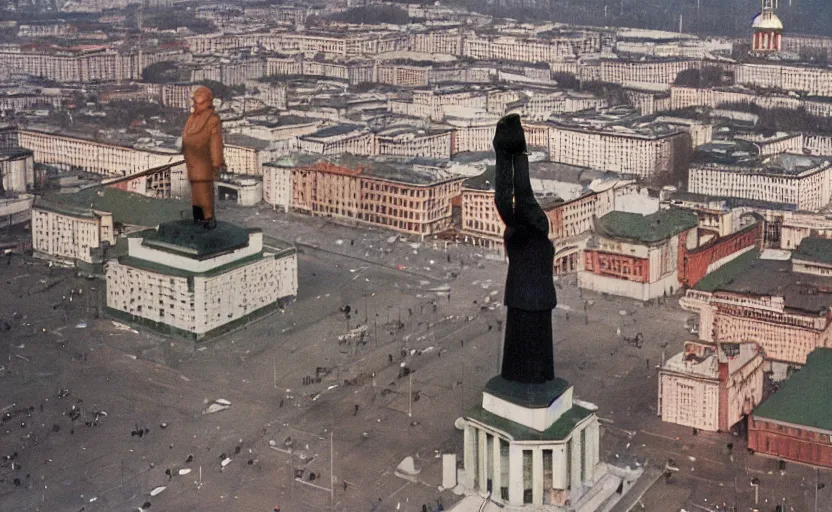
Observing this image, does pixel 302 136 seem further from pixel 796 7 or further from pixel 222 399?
pixel 796 7

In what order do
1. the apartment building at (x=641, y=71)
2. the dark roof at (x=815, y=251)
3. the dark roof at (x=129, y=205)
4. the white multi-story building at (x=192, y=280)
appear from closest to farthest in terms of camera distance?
the white multi-story building at (x=192, y=280), the dark roof at (x=815, y=251), the dark roof at (x=129, y=205), the apartment building at (x=641, y=71)

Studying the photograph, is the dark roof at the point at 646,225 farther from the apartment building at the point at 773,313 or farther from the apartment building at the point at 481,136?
the apartment building at the point at 481,136

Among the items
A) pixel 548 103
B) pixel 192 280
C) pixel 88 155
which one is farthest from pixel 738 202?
pixel 88 155

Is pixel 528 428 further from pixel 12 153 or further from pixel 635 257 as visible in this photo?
pixel 12 153

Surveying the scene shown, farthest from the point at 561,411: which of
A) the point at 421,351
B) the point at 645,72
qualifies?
the point at 645,72

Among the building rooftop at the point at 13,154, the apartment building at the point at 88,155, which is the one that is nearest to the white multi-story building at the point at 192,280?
the apartment building at the point at 88,155

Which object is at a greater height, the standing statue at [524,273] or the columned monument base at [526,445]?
the standing statue at [524,273]

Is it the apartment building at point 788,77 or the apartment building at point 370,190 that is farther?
the apartment building at point 788,77

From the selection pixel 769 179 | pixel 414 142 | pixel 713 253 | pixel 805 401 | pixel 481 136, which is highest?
pixel 414 142
